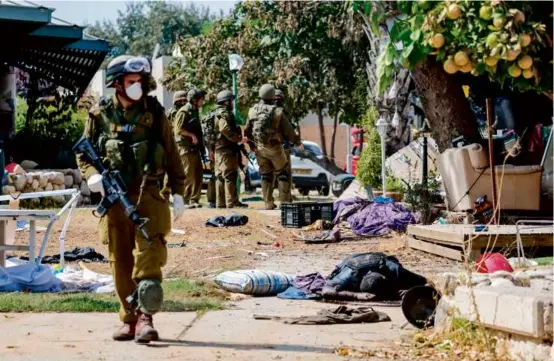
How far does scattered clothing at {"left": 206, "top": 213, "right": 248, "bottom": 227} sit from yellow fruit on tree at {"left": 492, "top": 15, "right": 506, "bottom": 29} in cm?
1124

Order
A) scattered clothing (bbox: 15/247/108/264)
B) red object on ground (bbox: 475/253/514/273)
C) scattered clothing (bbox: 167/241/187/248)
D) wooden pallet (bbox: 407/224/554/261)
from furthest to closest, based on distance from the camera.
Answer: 1. scattered clothing (bbox: 167/241/187/248)
2. scattered clothing (bbox: 15/247/108/264)
3. wooden pallet (bbox: 407/224/554/261)
4. red object on ground (bbox: 475/253/514/273)

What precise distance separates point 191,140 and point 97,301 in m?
10.5

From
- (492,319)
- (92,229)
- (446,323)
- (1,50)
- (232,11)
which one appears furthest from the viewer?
(232,11)

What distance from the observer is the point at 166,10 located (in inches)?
3172

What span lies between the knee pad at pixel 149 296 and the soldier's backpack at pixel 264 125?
1112 centimetres

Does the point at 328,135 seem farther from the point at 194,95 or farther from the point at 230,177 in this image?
the point at 194,95

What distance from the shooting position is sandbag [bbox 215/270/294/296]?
968 cm

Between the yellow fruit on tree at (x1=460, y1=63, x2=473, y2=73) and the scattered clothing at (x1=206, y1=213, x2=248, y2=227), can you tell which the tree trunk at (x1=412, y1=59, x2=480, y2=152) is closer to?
the scattered clothing at (x1=206, y1=213, x2=248, y2=227)

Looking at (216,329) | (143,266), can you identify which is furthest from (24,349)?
(216,329)

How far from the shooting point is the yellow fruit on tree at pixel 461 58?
505 cm

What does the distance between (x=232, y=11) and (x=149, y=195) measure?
2661 centimetres

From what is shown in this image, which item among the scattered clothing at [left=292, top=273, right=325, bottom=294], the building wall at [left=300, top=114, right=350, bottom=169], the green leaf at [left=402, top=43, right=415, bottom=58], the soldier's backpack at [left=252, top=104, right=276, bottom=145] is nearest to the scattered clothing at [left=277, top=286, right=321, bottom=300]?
the scattered clothing at [left=292, top=273, right=325, bottom=294]

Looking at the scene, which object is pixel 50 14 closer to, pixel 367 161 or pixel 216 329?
pixel 367 161

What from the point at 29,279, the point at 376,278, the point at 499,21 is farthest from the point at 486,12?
the point at 29,279
